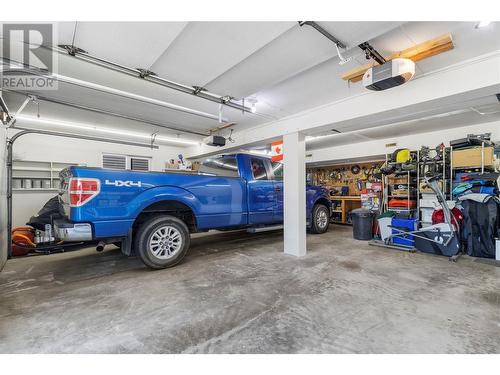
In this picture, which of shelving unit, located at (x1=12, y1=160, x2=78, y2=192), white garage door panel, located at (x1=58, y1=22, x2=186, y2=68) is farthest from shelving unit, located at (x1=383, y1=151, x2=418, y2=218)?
shelving unit, located at (x1=12, y1=160, x2=78, y2=192)

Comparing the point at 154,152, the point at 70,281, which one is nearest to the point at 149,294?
the point at 70,281

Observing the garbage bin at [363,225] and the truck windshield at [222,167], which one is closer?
the truck windshield at [222,167]

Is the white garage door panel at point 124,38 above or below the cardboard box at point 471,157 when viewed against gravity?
above

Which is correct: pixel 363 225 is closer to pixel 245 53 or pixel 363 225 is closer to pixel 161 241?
pixel 161 241

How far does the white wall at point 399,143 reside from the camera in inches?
214

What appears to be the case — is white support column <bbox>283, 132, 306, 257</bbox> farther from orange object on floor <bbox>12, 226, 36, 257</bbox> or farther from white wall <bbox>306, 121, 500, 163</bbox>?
orange object on floor <bbox>12, 226, 36, 257</bbox>

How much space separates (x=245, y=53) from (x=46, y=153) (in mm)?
6526

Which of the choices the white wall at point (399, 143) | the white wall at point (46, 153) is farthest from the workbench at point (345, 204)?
the white wall at point (46, 153)

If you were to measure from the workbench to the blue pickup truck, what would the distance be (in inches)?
160

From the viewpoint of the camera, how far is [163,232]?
133 inches

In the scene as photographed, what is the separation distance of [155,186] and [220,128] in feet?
9.12

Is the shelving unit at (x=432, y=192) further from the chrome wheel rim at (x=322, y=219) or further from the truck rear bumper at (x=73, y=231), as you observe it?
the truck rear bumper at (x=73, y=231)

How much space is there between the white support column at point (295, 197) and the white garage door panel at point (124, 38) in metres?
2.76

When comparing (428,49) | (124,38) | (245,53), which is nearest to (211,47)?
(245,53)
